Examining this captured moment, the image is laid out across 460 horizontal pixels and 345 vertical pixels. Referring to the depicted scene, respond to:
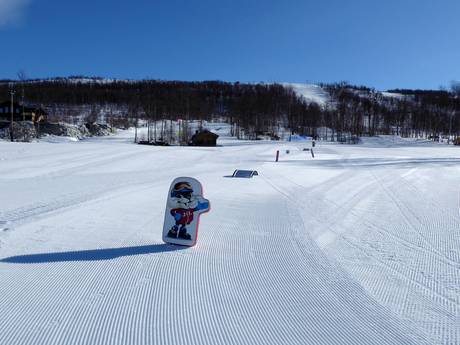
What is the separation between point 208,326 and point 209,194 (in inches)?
322

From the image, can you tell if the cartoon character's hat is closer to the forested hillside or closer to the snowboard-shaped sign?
the snowboard-shaped sign

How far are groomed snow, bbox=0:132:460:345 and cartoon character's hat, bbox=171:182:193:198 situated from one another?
2.75 ft

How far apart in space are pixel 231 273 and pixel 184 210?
52.7 inches

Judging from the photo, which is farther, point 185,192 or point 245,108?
point 245,108

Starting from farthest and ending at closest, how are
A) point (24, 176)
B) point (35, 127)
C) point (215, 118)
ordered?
point (215, 118)
point (35, 127)
point (24, 176)

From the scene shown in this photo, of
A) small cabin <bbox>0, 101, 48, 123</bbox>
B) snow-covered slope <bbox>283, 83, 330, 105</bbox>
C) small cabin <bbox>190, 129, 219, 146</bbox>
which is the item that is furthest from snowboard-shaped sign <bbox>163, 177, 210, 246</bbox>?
snow-covered slope <bbox>283, 83, 330, 105</bbox>

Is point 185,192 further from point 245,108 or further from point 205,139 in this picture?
point 245,108

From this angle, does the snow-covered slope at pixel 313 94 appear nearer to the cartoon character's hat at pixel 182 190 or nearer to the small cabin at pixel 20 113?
the small cabin at pixel 20 113

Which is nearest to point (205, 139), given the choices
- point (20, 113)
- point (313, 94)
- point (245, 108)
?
point (20, 113)

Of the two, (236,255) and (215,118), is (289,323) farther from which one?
(215,118)

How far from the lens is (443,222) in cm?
827

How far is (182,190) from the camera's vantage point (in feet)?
19.4

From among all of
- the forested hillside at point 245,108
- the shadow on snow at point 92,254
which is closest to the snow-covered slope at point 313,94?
the forested hillside at point 245,108

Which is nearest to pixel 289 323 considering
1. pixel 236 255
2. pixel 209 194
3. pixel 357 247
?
pixel 236 255
